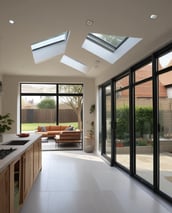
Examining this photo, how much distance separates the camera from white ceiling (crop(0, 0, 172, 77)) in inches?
112

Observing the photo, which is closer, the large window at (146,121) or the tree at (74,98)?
the large window at (146,121)

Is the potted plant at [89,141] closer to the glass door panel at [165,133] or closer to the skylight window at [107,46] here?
the skylight window at [107,46]

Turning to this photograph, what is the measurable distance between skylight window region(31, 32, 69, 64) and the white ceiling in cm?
46

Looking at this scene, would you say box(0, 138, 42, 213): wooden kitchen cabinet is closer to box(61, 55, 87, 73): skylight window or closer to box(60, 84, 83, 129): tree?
box(61, 55, 87, 73): skylight window

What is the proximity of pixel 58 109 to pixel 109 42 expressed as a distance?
14.4ft

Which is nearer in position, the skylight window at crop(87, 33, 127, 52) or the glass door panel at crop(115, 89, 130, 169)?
the skylight window at crop(87, 33, 127, 52)

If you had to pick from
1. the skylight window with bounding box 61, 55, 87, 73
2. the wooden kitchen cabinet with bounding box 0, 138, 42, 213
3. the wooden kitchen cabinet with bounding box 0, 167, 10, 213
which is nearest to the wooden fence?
the skylight window with bounding box 61, 55, 87, 73

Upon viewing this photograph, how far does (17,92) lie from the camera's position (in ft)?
24.4

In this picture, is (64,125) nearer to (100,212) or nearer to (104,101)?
(104,101)

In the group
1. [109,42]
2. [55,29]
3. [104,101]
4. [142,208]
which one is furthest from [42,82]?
[142,208]

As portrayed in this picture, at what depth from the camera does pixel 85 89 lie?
793cm

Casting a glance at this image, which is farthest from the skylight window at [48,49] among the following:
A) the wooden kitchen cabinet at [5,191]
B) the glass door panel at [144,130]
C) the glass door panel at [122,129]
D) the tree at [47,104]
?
the wooden kitchen cabinet at [5,191]

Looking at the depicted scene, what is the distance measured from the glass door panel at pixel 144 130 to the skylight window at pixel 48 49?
2.43m

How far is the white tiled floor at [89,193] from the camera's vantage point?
10.1 feet
